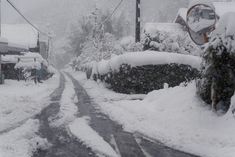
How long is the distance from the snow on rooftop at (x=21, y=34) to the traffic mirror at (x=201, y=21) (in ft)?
136

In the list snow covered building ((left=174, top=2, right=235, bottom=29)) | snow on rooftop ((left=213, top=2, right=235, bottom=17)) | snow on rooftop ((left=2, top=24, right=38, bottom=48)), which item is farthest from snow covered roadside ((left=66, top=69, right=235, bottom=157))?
snow on rooftop ((left=2, top=24, right=38, bottom=48))

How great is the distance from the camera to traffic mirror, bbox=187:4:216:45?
1046 cm

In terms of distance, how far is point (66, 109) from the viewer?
13102 mm

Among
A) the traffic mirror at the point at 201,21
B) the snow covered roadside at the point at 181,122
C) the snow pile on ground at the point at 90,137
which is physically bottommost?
the snow pile on ground at the point at 90,137

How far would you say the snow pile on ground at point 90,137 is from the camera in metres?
6.94

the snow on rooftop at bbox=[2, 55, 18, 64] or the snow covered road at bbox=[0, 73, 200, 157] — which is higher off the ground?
the snow on rooftop at bbox=[2, 55, 18, 64]

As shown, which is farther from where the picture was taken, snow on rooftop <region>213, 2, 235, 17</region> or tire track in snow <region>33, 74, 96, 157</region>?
snow on rooftop <region>213, 2, 235, 17</region>

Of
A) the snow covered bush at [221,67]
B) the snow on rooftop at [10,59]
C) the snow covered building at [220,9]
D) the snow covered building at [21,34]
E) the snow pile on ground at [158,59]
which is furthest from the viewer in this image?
the snow covered building at [21,34]

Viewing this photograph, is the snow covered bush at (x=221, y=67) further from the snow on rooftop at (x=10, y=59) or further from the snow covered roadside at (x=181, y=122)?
the snow on rooftop at (x=10, y=59)

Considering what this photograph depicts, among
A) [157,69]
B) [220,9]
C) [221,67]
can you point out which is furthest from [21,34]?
[221,67]

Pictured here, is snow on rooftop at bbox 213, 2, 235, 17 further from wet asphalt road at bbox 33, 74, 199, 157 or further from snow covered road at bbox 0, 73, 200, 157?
wet asphalt road at bbox 33, 74, 199, 157

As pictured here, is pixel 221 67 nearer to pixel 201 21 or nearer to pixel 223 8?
pixel 201 21

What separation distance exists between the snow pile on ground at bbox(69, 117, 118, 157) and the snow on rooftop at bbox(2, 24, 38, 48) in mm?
41415

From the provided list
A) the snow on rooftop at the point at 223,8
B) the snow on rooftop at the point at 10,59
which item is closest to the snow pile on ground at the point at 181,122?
the snow on rooftop at the point at 10,59
